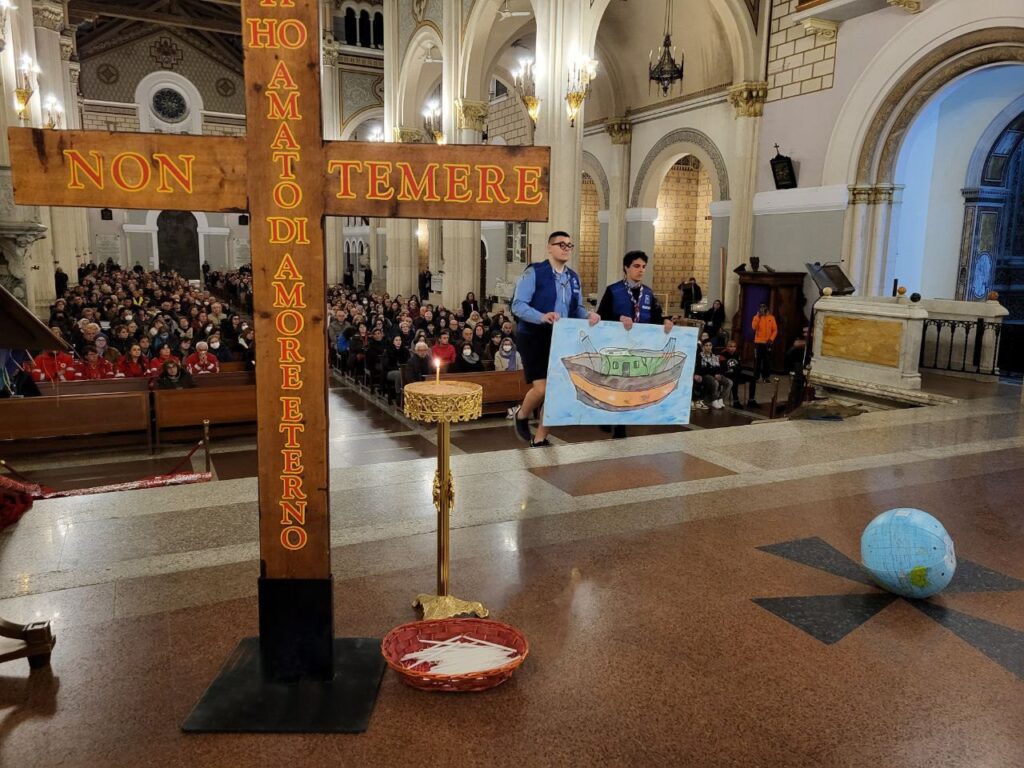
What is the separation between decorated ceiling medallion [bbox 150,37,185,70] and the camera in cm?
3750

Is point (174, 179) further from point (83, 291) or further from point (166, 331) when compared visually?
point (83, 291)

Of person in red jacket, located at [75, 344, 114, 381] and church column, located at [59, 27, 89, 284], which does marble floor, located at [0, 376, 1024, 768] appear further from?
church column, located at [59, 27, 89, 284]

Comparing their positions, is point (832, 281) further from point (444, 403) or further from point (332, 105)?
point (332, 105)

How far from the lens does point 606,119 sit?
2127 centimetres

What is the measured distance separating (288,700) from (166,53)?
141 feet

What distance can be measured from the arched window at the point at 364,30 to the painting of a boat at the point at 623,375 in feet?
104

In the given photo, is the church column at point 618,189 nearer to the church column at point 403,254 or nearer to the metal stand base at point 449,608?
the church column at point 403,254

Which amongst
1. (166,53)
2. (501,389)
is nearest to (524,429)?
(501,389)

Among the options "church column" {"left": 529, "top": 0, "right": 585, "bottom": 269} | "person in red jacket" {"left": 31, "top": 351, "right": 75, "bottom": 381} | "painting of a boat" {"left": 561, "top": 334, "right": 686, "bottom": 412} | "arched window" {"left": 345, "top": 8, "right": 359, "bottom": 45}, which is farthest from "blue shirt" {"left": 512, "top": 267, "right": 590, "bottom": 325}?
"arched window" {"left": 345, "top": 8, "right": 359, "bottom": 45}

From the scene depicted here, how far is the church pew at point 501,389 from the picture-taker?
1044cm

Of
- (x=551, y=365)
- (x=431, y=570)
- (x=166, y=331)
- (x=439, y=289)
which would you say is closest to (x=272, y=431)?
(x=431, y=570)

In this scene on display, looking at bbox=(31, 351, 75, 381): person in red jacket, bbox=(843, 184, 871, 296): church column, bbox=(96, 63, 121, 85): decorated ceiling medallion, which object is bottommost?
bbox=(31, 351, 75, 381): person in red jacket

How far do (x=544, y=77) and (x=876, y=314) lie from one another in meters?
7.75

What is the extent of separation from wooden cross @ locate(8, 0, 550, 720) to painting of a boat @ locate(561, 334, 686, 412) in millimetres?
3510
